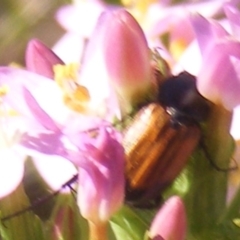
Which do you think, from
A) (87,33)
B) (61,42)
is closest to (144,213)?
(87,33)

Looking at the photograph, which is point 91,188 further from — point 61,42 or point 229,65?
point 61,42

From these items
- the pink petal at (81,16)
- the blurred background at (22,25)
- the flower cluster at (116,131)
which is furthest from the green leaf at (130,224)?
the blurred background at (22,25)

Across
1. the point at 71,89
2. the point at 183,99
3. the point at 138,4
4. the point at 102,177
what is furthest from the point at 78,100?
the point at 138,4

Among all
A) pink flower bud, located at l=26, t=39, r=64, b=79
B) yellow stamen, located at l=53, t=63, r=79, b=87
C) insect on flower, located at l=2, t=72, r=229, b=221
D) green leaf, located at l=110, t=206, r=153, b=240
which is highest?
pink flower bud, located at l=26, t=39, r=64, b=79

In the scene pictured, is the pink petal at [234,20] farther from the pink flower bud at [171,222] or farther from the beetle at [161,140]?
the pink flower bud at [171,222]

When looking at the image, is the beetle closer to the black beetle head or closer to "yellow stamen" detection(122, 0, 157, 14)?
the black beetle head

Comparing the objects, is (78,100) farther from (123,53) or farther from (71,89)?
(123,53)

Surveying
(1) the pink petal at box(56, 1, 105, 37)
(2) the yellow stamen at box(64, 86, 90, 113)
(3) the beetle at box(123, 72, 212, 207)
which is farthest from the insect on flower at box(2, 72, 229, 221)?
(1) the pink petal at box(56, 1, 105, 37)
